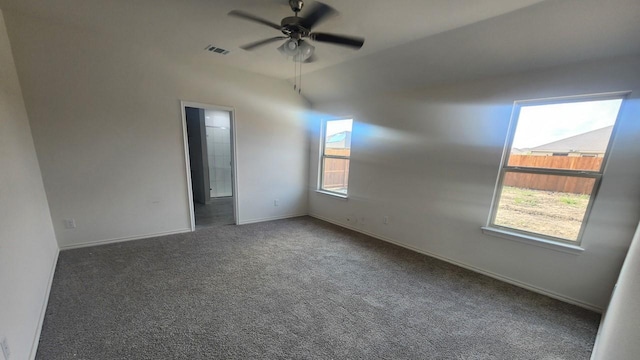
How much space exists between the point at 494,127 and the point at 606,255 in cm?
152

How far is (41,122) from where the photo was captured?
260 centimetres

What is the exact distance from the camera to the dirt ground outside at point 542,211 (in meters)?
2.22

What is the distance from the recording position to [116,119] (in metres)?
2.96

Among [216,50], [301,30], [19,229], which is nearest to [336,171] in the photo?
[216,50]

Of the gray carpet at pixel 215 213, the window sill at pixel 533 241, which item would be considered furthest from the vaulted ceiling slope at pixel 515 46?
the gray carpet at pixel 215 213

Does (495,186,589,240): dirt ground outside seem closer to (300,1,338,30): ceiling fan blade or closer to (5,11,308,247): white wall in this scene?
(300,1,338,30): ceiling fan blade

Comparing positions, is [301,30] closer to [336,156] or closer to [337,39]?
[337,39]

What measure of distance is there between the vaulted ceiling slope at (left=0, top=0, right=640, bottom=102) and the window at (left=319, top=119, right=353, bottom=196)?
1274 mm

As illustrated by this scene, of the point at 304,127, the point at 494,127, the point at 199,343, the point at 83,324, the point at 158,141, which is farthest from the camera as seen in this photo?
the point at 304,127

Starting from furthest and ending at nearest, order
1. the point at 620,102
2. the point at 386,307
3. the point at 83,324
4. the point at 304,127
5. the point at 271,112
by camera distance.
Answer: the point at 304,127 → the point at 271,112 → the point at 386,307 → the point at 620,102 → the point at 83,324

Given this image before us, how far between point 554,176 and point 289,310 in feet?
9.75

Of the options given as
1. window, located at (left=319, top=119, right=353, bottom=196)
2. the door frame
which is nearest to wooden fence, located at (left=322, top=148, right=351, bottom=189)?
window, located at (left=319, top=119, right=353, bottom=196)

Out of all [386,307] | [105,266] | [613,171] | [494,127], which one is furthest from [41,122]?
[613,171]

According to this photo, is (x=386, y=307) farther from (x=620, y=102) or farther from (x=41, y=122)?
(x=41, y=122)
